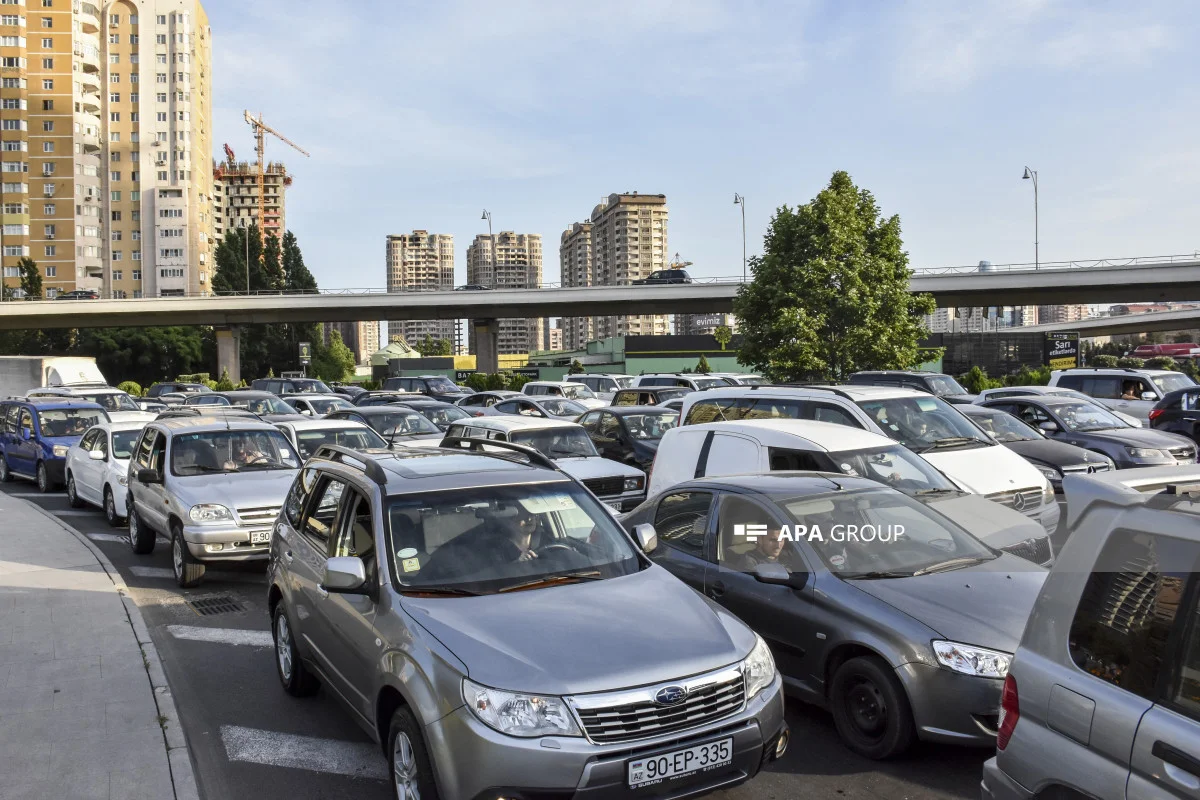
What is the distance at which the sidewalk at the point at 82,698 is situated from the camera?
4738 mm

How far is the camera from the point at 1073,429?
15.2 metres

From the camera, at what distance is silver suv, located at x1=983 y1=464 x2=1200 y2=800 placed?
8.37ft

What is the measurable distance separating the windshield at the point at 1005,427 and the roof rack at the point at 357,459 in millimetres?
10180

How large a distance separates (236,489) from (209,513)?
46cm

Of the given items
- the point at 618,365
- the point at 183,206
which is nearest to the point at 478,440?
the point at 618,365

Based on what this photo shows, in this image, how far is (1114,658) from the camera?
278 centimetres

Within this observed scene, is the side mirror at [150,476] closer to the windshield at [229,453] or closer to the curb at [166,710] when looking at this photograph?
the windshield at [229,453]

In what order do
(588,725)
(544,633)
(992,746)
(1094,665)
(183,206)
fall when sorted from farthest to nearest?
1. (183,206)
2. (992,746)
3. (544,633)
4. (588,725)
5. (1094,665)

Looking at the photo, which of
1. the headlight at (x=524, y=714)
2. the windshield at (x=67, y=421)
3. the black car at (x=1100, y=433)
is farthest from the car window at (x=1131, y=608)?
the windshield at (x=67, y=421)

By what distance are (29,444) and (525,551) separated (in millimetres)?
16842

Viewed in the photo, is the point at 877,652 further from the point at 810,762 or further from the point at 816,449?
the point at 816,449

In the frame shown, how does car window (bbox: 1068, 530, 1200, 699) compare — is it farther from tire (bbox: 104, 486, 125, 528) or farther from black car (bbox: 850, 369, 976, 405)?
black car (bbox: 850, 369, 976, 405)

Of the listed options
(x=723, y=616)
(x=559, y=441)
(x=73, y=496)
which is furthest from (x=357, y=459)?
(x=73, y=496)

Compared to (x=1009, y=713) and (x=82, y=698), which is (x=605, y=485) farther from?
(x=1009, y=713)
